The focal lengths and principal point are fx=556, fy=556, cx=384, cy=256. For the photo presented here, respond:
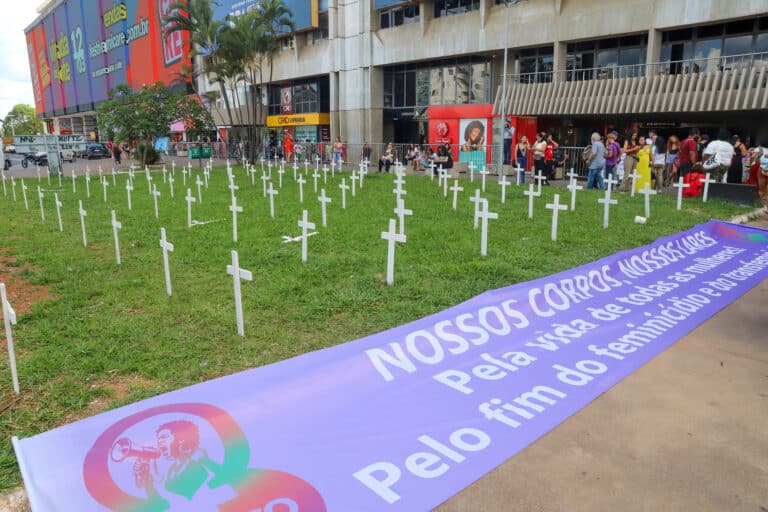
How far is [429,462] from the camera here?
136 inches

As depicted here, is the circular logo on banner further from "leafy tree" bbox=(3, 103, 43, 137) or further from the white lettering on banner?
"leafy tree" bbox=(3, 103, 43, 137)

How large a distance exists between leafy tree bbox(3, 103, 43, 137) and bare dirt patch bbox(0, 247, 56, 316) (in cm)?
11990

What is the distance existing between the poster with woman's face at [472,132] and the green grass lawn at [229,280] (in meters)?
Answer: 14.1

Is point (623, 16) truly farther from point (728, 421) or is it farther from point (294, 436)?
point (294, 436)

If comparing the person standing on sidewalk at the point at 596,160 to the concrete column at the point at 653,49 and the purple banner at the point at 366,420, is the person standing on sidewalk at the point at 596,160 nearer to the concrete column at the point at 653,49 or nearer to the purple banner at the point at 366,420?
the concrete column at the point at 653,49

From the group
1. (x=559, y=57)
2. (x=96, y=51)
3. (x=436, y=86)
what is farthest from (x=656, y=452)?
(x=96, y=51)

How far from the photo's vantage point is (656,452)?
3594mm

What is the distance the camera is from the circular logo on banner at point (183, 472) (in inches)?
121

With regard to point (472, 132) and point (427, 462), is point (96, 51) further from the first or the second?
point (427, 462)

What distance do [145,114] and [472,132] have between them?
57.2 ft

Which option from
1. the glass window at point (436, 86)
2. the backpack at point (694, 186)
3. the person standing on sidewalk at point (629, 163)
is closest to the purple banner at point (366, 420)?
the backpack at point (694, 186)

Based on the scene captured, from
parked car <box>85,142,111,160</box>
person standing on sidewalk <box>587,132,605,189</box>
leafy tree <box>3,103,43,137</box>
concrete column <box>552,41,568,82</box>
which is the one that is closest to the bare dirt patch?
person standing on sidewalk <box>587,132,605,189</box>

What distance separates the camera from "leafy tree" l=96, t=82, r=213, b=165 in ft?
98.3

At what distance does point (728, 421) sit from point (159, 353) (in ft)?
15.2
